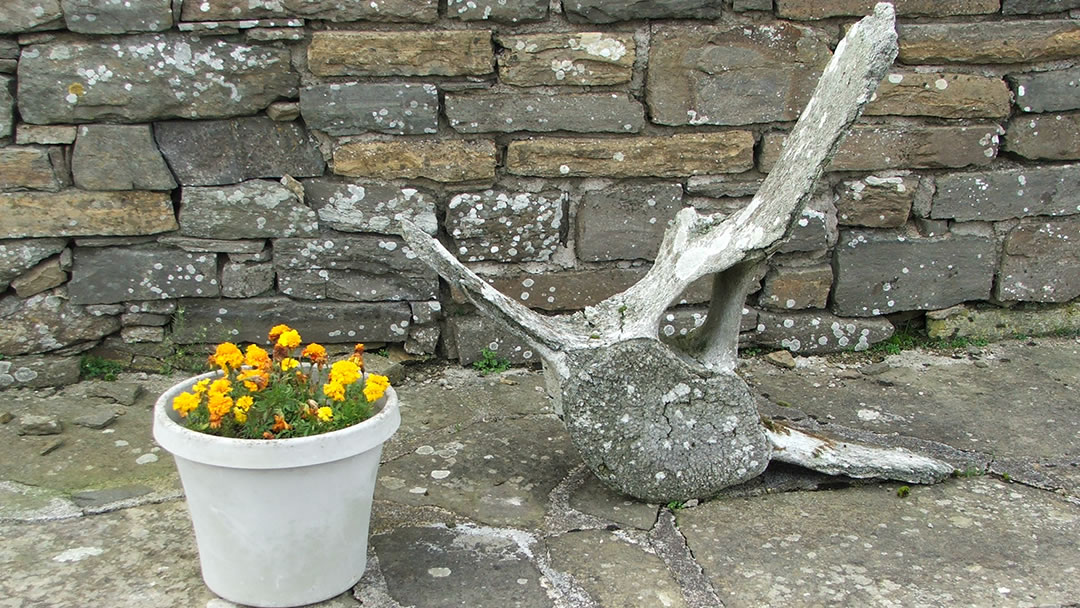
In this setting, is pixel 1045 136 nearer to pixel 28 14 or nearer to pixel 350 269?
pixel 350 269

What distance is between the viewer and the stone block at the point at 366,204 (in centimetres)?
347

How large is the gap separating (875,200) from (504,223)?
1.39 meters

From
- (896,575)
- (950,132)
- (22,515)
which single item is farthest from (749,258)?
(22,515)

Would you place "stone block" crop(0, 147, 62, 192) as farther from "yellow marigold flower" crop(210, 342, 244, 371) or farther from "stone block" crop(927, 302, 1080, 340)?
"stone block" crop(927, 302, 1080, 340)

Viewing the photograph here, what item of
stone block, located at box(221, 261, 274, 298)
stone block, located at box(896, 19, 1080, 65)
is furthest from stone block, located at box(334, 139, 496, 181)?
stone block, located at box(896, 19, 1080, 65)

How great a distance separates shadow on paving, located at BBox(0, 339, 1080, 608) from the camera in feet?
7.71

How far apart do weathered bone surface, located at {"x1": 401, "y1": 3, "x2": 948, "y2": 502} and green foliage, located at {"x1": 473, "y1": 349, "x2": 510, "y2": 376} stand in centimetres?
96

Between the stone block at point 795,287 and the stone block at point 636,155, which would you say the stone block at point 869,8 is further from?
the stone block at point 795,287

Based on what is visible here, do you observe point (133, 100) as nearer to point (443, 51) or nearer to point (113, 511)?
point (443, 51)

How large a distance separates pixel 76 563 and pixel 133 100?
1.57 m

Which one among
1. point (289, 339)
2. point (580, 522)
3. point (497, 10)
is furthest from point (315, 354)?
point (497, 10)

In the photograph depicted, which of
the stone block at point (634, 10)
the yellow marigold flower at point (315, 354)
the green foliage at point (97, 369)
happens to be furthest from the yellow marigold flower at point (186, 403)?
the stone block at point (634, 10)

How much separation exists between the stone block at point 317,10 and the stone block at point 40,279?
3.16 feet

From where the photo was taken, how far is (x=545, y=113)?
3.46 m
